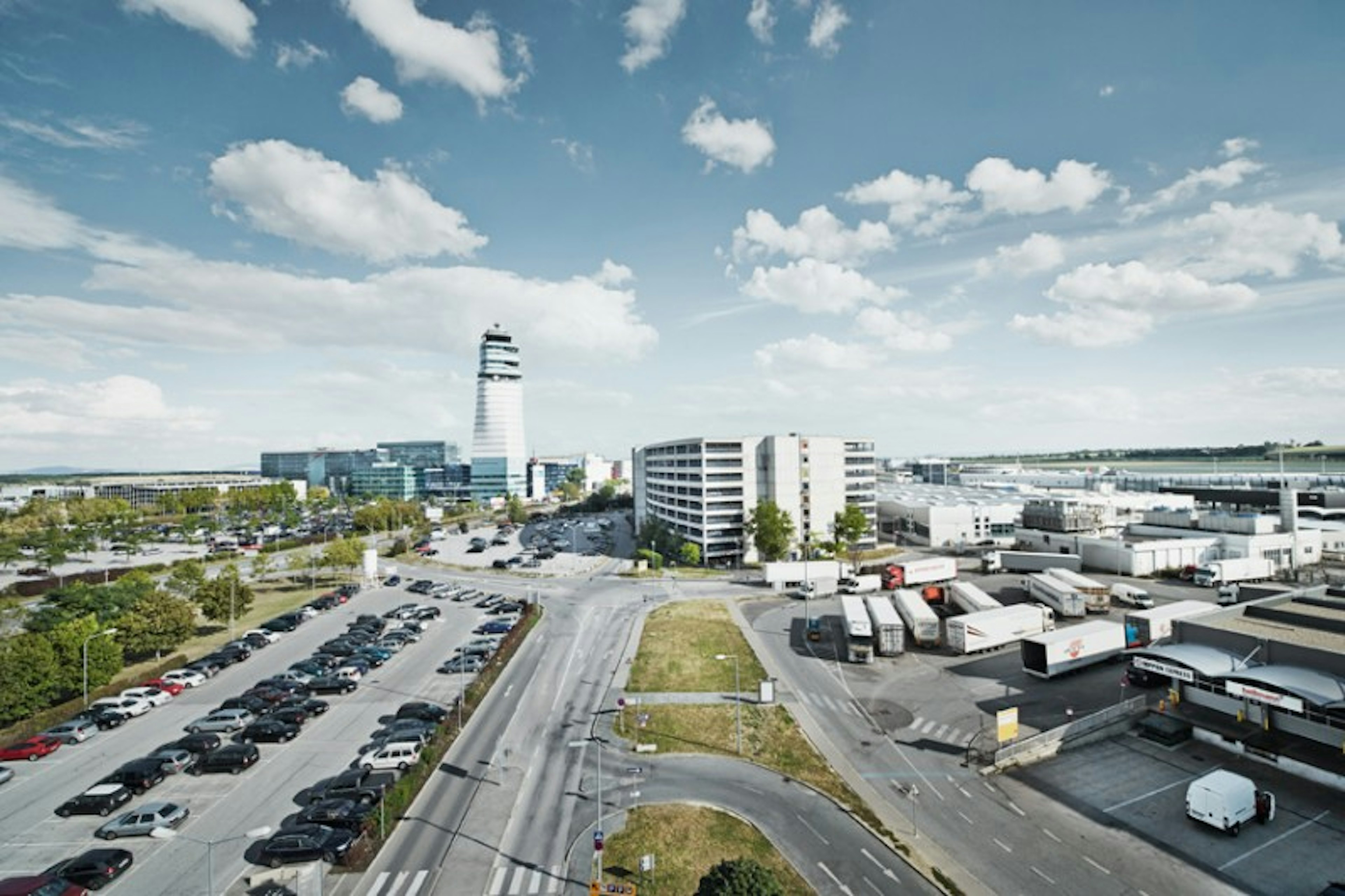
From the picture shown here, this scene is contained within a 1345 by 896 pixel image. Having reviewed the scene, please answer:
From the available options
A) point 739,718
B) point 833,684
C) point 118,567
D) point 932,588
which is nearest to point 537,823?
point 739,718

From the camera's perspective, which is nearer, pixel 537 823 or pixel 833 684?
pixel 537 823

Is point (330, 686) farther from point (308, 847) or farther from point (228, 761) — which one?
point (308, 847)

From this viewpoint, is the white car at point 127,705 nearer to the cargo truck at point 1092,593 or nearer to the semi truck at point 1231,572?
the cargo truck at point 1092,593

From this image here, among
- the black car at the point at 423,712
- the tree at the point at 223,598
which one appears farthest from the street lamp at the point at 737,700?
the tree at the point at 223,598

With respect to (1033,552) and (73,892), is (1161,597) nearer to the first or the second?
(1033,552)

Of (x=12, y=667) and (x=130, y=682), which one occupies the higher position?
(x=12, y=667)

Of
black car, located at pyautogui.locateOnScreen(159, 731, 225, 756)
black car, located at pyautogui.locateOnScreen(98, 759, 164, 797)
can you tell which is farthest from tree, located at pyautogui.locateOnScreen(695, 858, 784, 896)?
black car, located at pyautogui.locateOnScreen(159, 731, 225, 756)

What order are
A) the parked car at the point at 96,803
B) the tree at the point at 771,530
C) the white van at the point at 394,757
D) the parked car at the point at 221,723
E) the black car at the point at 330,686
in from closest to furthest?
the parked car at the point at 96,803
the white van at the point at 394,757
the parked car at the point at 221,723
the black car at the point at 330,686
the tree at the point at 771,530
